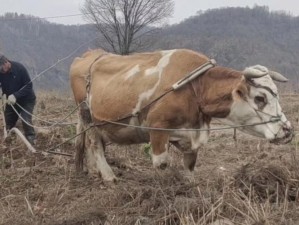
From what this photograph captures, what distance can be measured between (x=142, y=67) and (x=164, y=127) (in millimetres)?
890

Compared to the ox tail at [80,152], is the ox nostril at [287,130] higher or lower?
higher

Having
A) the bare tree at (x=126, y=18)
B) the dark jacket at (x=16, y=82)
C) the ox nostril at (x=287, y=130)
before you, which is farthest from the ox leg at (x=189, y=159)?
the bare tree at (x=126, y=18)

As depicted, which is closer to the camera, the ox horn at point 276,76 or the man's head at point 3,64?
the ox horn at point 276,76

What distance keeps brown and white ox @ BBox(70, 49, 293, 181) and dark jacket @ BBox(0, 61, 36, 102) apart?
2.91 m

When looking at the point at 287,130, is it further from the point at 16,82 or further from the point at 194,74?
the point at 16,82

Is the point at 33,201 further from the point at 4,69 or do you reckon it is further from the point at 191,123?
the point at 4,69

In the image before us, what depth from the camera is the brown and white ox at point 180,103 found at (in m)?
5.95

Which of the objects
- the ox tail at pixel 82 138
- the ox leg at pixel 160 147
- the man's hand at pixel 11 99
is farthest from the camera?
the man's hand at pixel 11 99

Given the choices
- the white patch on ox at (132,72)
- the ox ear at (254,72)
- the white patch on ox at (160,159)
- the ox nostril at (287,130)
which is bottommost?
the white patch on ox at (160,159)

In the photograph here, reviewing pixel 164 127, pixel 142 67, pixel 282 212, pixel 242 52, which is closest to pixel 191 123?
pixel 164 127

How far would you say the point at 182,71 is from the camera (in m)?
6.39

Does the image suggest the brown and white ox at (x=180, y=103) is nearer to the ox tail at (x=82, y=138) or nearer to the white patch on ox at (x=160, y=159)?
the white patch on ox at (x=160, y=159)

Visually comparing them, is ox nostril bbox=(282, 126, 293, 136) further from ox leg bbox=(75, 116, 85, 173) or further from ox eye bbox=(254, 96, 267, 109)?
ox leg bbox=(75, 116, 85, 173)

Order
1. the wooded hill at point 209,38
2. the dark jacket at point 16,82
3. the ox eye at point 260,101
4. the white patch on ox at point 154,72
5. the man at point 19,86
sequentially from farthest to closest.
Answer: the wooded hill at point 209,38, the dark jacket at point 16,82, the man at point 19,86, the white patch on ox at point 154,72, the ox eye at point 260,101
